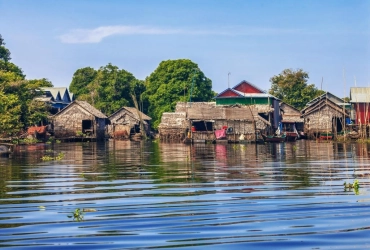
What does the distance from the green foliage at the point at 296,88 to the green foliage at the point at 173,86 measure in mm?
7565

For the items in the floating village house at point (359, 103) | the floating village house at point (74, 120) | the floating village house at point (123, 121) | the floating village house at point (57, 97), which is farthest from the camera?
the floating village house at point (57, 97)

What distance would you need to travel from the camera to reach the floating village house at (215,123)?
49.0m

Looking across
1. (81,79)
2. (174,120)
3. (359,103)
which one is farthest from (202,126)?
(81,79)

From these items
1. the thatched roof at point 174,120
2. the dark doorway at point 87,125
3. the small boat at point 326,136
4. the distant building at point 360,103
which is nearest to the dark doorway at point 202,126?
the thatched roof at point 174,120

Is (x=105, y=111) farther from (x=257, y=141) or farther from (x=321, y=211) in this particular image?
(x=321, y=211)

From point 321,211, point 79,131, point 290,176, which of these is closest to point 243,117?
point 79,131

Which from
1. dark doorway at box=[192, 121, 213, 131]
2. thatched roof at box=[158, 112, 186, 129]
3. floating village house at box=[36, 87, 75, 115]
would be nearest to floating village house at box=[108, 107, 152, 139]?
floating village house at box=[36, 87, 75, 115]

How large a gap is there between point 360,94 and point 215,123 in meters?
13.5

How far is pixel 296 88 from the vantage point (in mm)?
68125

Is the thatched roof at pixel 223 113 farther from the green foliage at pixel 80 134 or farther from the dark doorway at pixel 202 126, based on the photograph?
the green foliage at pixel 80 134

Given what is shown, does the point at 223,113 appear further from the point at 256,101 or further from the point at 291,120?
the point at 291,120

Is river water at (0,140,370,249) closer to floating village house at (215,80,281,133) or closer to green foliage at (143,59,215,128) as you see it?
floating village house at (215,80,281,133)

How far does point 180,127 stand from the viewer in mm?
52719

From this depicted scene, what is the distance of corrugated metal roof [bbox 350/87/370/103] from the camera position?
5484cm
